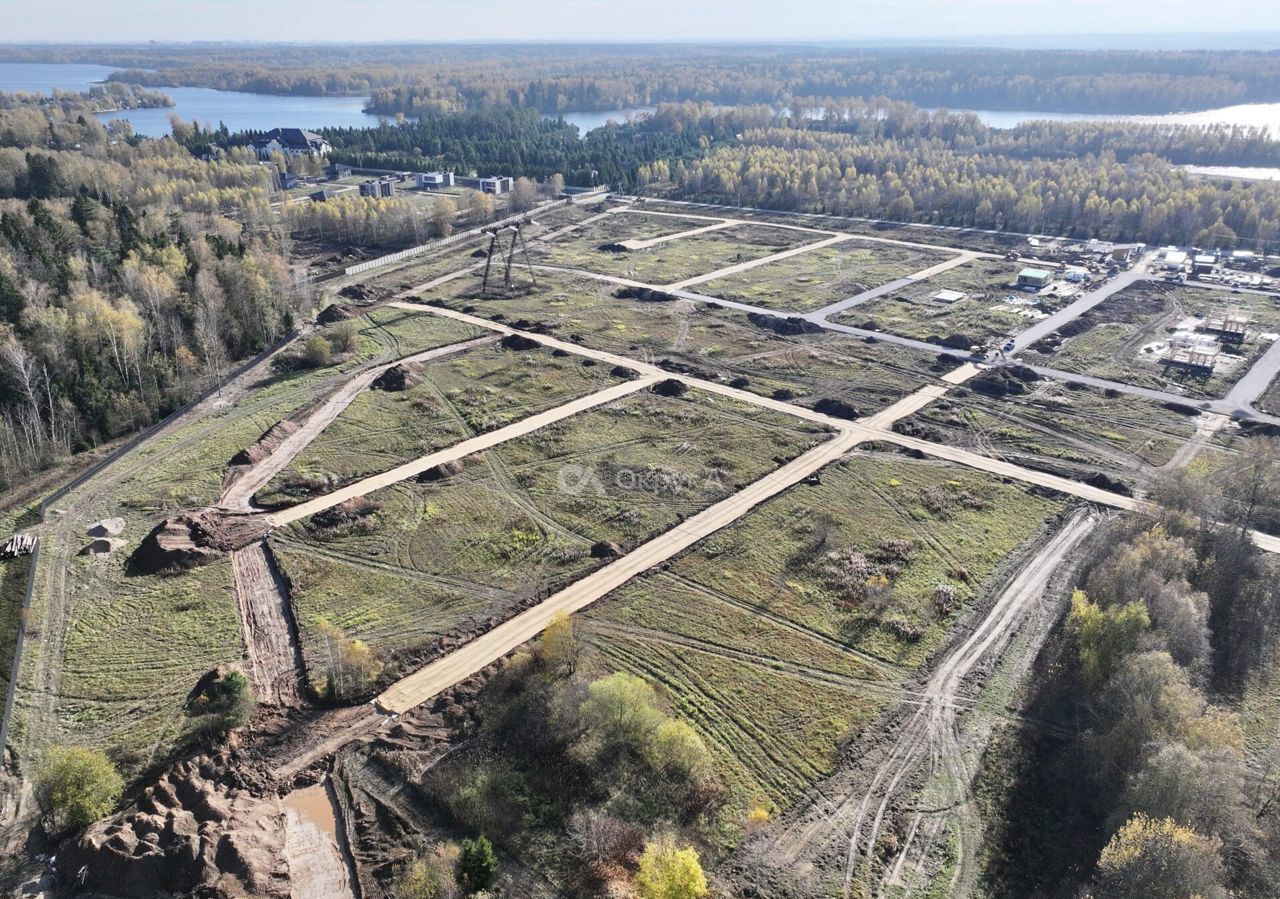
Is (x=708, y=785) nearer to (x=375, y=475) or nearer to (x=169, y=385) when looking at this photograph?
(x=375, y=475)

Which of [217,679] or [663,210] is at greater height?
[663,210]

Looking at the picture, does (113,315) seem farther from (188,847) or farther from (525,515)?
(188,847)

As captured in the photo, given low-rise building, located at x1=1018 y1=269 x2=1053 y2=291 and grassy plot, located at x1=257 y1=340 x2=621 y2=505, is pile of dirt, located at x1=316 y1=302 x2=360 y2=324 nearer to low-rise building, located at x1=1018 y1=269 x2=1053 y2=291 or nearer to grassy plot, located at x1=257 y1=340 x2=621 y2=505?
grassy plot, located at x1=257 y1=340 x2=621 y2=505

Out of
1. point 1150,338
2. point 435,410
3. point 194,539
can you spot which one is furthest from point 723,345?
point 194,539

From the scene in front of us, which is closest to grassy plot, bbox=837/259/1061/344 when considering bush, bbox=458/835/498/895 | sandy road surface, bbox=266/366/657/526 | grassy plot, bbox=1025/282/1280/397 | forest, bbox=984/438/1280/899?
grassy plot, bbox=1025/282/1280/397

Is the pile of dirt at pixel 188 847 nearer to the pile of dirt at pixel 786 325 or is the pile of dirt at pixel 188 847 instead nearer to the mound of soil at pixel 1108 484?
the mound of soil at pixel 1108 484

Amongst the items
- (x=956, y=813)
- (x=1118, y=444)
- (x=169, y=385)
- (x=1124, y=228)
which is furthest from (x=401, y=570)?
(x=1124, y=228)
